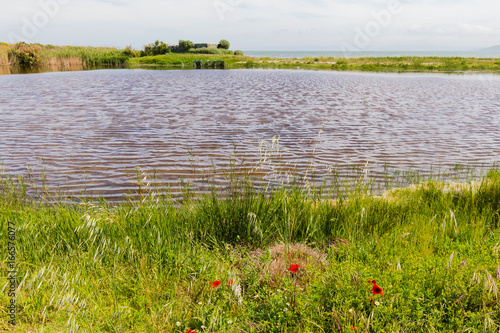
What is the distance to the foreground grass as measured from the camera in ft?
8.68

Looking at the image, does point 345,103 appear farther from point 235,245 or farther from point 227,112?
point 235,245

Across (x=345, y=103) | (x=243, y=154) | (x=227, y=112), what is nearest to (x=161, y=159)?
(x=243, y=154)

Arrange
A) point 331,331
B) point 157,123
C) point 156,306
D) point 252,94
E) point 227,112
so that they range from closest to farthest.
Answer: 1. point 331,331
2. point 156,306
3. point 157,123
4. point 227,112
5. point 252,94

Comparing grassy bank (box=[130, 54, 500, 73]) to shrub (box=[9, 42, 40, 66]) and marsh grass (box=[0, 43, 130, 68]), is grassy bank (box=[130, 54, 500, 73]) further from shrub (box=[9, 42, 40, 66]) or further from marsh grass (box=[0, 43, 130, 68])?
shrub (box=[9, 42, 40, 66])

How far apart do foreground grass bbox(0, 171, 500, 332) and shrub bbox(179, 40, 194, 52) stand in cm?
8147

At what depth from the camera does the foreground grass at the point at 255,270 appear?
2.64 meters

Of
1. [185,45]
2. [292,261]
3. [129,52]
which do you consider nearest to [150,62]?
[129,52]

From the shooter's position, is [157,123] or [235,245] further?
[157,123]

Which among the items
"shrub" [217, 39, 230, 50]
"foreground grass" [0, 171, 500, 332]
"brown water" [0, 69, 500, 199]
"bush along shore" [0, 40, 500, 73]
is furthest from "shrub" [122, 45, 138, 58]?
"foreground grass" [0, 171, 500, 332]

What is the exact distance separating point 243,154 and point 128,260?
6413 millimetres

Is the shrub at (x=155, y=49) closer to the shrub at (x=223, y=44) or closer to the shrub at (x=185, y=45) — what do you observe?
the shrub at (x=185, y=45)

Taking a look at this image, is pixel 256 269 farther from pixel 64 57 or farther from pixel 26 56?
pixel 64 57

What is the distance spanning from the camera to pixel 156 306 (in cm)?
296

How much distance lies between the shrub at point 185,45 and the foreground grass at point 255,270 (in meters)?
81.5
